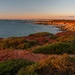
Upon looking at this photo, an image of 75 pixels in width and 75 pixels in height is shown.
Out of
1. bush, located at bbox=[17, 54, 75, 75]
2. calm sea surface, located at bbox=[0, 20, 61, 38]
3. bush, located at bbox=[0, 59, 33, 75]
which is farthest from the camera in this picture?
calm sea surface, located at bbox=[0, 20, 61, 38]

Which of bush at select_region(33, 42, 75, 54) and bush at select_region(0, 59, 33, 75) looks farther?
bush at select_region(33, 42, 75, 54)

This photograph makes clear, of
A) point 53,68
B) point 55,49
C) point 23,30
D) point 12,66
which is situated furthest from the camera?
point 23,30

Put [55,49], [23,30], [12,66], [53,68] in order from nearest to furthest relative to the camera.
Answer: [53,68], [12,66], [55,49], [23,30]

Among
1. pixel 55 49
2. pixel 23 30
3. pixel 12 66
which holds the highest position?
pixel 12 66

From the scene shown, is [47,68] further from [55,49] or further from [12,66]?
[55,49]

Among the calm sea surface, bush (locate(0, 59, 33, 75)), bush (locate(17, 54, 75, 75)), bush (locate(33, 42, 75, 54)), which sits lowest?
the calm sea surface

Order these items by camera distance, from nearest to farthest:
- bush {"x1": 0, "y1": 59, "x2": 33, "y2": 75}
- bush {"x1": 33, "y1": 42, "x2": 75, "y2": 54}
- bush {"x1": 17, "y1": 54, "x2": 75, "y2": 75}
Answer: bush {"x1": 17, "y1": 54, "x2": 75, "y2": 75} → bush {"x1": 0, "y1": 59, "x2": 33, "y2": 75} → bush {"x1": 33, "y1": 42, "x2": 75, "y2": 54}

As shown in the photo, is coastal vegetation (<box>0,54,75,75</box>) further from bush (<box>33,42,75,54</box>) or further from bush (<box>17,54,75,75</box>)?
bush (<box>33,42,75,54</box>)

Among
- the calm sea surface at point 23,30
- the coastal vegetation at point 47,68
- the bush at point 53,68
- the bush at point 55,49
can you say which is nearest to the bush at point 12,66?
the coastal vegetation at point 47,68

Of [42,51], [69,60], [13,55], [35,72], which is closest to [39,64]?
[35,72]

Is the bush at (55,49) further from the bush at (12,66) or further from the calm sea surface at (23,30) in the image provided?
the calm sea surface at (23,30)

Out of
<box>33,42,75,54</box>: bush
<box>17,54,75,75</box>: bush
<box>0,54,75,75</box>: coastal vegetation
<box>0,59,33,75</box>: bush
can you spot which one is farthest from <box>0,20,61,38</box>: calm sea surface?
<box>17,54,75,75</box>: bush

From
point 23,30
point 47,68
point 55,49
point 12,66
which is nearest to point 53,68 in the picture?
point 47,68
